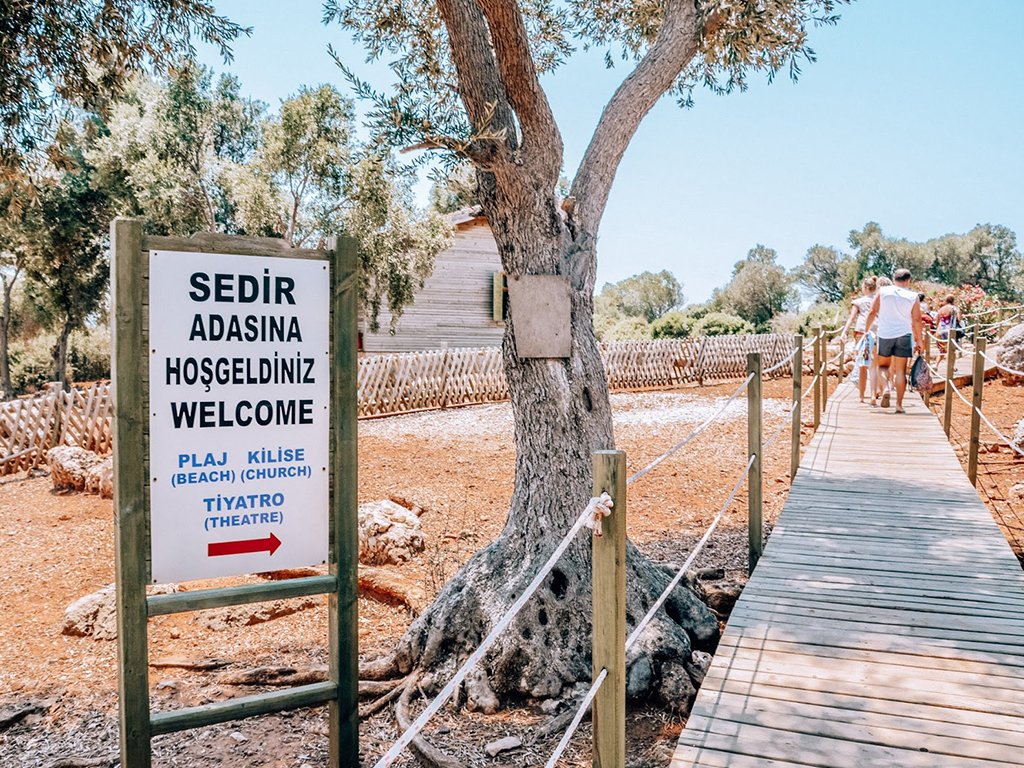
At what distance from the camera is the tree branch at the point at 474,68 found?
4.90 meters

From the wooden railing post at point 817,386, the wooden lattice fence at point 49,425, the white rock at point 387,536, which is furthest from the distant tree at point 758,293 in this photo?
the white rock at point 387,536

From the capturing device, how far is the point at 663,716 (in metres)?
4.43

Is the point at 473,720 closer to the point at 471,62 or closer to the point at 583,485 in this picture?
the point at 583,485

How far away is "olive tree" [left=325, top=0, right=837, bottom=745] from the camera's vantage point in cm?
467

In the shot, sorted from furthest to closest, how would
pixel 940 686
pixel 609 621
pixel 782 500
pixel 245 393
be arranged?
pixel 782 500 → pixel 940 686 → pixel 245 393 → pixel 609 621

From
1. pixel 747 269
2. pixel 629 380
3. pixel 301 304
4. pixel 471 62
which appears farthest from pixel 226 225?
pixel 747 269

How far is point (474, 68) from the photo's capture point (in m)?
4.95

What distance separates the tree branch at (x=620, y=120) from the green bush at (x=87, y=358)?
104ft

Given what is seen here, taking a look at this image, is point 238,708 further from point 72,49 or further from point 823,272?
point 823,272

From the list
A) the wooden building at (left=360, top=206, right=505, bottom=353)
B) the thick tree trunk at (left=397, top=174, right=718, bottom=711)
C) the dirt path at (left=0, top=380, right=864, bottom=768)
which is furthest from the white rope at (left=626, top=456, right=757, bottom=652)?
the wooden building at (left=360, top=206, right=505, bottom=353)

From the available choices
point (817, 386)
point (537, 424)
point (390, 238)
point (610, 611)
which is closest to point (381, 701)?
point (537, 424)

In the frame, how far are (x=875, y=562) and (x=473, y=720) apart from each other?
282cm

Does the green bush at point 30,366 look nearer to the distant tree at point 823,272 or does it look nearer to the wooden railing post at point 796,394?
the wooden railing post at point 796,394

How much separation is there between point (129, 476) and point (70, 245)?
23.0 m
